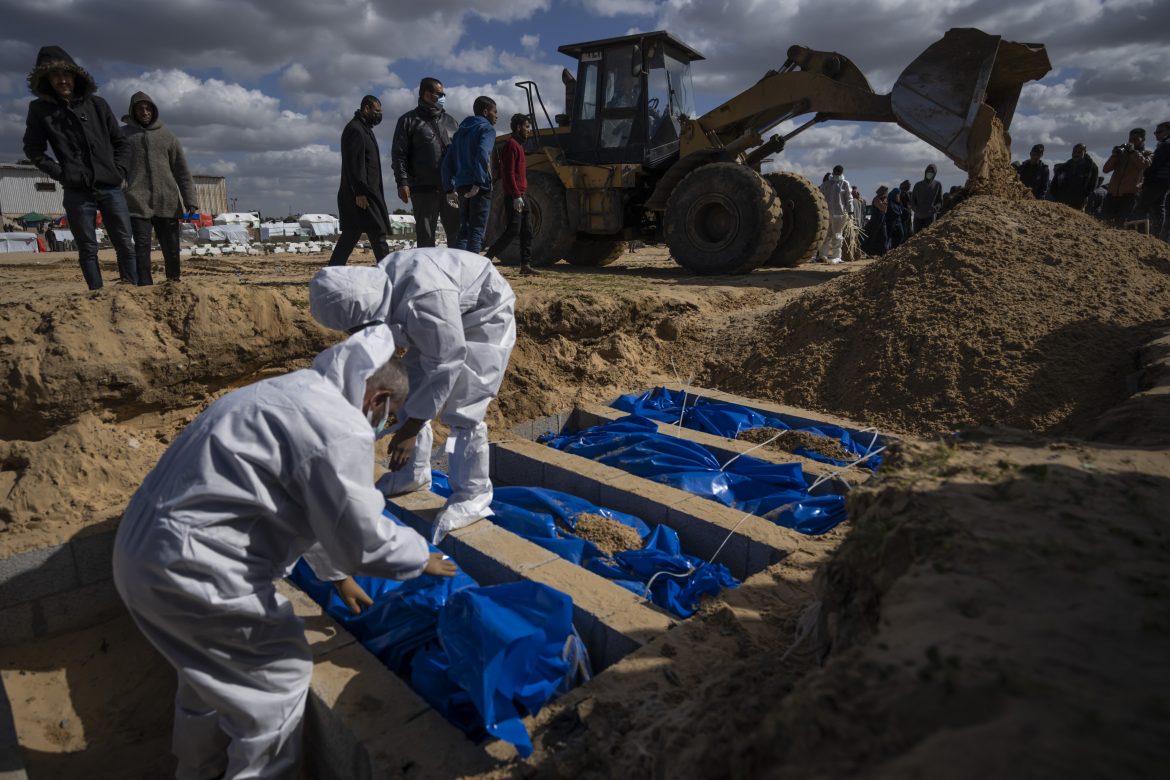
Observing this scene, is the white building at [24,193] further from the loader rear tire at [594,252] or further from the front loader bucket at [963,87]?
the front loader bucket at [963,87]

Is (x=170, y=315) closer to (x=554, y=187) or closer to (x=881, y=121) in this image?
(x=554, y=187)

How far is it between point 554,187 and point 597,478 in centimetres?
677

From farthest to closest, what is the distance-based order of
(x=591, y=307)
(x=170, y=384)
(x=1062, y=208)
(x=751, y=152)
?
(x=751, y=152) → (x=1062, y=208) → (x=591, y=307) → (x=170, y=384)

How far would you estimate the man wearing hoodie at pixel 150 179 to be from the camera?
189 inches

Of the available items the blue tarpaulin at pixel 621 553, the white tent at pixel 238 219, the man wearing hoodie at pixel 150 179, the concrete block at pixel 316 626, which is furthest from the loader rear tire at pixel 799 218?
the white tent at pixel 238 219

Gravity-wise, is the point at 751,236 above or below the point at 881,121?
below

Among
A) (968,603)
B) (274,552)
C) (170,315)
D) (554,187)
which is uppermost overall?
(554,187)

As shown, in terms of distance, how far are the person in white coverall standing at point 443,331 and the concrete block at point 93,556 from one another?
1.34 m

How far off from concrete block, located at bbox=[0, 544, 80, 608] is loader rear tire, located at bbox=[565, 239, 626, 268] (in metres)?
8.22

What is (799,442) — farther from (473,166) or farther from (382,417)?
(473,166)

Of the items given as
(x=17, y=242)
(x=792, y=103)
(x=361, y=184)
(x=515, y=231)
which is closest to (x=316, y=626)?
(x=361, y=184)

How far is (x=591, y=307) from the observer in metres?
5.74

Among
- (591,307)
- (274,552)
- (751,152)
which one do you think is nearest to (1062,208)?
(751,152)

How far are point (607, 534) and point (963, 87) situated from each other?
6509mm
